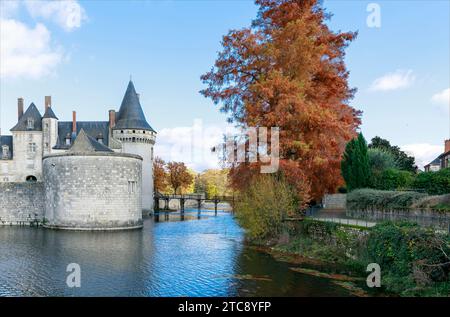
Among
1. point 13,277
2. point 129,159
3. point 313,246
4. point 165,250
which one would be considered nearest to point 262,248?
point 313,246

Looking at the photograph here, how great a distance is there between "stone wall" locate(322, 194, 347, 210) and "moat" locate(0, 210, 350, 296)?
9814 mm

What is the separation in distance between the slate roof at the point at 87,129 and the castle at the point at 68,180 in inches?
16.2

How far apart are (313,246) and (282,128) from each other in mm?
6569

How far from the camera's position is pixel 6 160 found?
47.3 m

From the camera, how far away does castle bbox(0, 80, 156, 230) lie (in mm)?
30391

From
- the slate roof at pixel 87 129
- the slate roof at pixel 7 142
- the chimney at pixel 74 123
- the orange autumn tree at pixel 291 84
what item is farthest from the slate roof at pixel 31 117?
the orange autumn tree at pixel 291 84

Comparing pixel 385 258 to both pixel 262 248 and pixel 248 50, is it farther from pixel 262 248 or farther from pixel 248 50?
pixel 248 50

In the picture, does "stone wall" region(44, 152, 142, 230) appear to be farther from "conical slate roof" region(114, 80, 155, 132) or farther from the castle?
"conical slate roof" region(114, 80, 155, 132)

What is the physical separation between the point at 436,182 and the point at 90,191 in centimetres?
2437

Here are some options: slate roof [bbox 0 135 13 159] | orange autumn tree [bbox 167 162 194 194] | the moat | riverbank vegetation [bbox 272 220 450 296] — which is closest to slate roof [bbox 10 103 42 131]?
slate roof [bbox 0 135 13 159]

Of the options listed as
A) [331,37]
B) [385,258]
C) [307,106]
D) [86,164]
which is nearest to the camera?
[385,258]

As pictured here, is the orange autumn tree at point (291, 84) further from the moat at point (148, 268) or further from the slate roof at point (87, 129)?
the slate roof at point (87, 129)

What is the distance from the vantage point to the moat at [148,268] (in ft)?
44.1

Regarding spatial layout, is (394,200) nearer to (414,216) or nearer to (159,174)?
(414,216)
